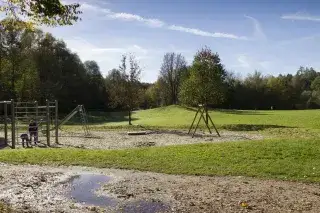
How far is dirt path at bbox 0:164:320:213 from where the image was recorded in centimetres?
907

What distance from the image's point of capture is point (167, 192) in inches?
412

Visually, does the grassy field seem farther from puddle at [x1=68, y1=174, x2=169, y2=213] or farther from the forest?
the forest

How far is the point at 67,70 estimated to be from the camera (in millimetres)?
72938

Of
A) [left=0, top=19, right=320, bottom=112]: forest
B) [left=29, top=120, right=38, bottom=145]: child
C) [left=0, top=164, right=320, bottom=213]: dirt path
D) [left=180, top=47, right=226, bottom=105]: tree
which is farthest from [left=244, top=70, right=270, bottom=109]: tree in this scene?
[left=0, top=164, right=320, bottom=213]: dirt path

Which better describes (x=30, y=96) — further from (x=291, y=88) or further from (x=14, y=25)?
(x=291, y=88)

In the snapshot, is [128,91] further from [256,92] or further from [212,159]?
[256,92]

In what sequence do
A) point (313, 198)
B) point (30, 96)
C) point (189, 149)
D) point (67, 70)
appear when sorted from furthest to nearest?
point (67, 70)
point (30, 96)
point (189, 149)
point (313, 198)

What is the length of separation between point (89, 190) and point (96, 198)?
0.92 meters

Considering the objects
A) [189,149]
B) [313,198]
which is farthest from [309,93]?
[313,198]

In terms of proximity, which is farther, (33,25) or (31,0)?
(33,25)

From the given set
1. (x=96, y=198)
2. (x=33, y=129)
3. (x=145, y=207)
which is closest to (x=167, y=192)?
(x=145, y=207)

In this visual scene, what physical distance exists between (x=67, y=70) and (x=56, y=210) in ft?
219

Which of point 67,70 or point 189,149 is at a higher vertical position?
point 67,70

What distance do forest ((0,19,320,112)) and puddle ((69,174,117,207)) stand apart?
17.2 meters
